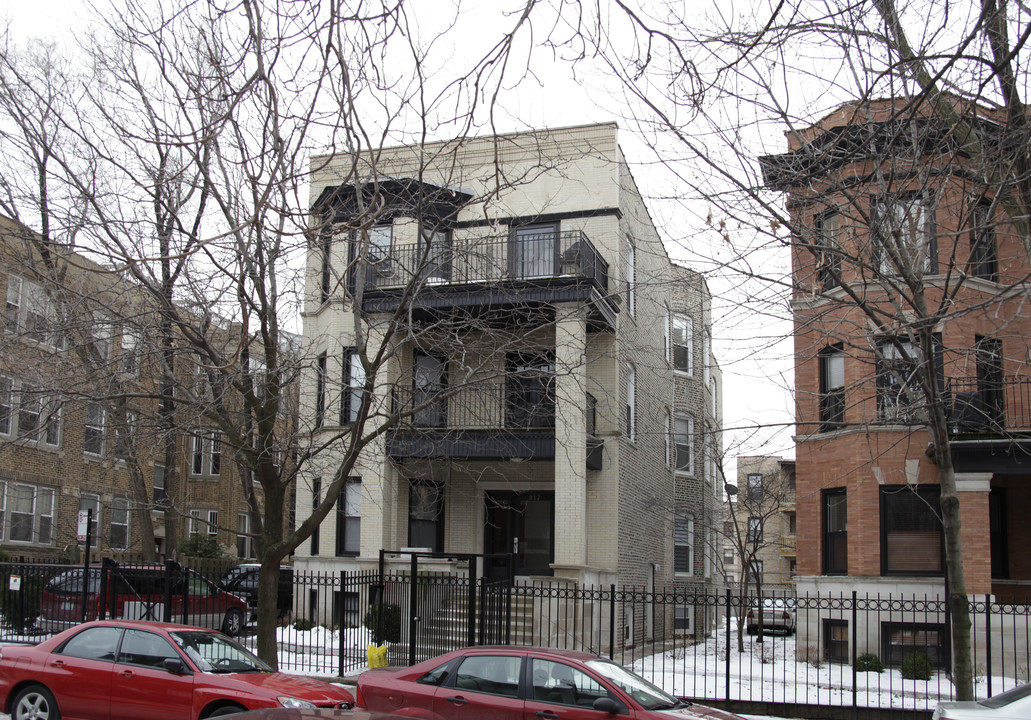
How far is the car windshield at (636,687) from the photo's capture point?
31.1 ft

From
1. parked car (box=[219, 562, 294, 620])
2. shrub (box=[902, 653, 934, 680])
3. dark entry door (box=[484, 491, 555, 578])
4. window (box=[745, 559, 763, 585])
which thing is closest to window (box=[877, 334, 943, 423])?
shrub (box=[902, 653, 934, 680])

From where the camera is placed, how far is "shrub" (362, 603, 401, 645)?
1689 centimetres

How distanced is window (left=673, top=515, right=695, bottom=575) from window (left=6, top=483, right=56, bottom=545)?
763 inches

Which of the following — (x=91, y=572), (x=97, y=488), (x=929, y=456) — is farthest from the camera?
(x=97, y=488)

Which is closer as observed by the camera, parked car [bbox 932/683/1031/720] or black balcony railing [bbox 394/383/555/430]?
parked car [bbox 932/683/1031/720]

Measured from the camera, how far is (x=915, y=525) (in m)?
19.5

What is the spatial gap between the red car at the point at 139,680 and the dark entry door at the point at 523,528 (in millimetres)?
12989

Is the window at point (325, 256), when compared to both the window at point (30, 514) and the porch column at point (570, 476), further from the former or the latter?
the window at point (30, 514)

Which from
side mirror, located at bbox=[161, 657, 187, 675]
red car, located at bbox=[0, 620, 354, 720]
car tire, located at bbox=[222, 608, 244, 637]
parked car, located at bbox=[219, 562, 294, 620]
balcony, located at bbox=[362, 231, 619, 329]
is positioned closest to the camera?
red car, located at bbox=[0, 620, 354, 720]

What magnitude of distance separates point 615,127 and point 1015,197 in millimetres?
14540

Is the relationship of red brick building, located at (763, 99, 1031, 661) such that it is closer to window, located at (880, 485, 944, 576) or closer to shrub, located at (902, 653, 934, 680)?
window, located at (880, 485, 944, 576)

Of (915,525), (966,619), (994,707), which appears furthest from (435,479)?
(994,707)

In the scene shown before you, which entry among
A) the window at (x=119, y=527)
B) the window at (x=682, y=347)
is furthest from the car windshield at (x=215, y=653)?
the window at (x=119, y=527)

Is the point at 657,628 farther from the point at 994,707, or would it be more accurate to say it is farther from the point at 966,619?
the point at 994,707
